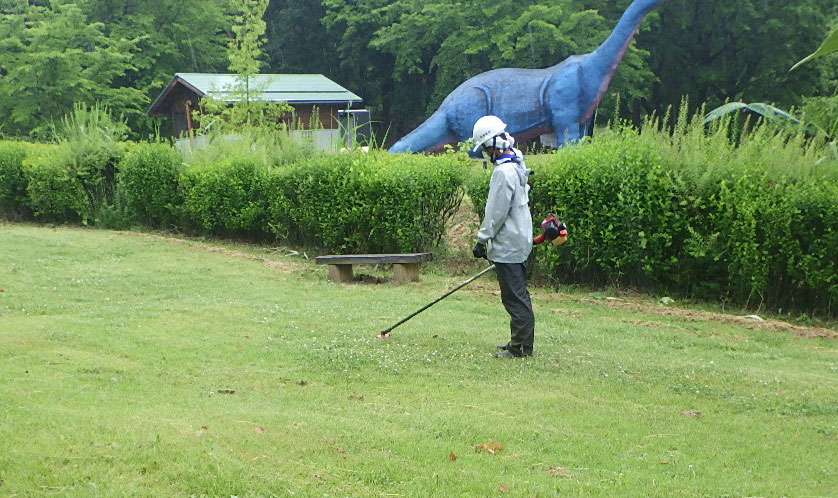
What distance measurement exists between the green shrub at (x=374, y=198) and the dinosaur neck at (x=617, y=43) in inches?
347

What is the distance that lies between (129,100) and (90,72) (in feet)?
6.20

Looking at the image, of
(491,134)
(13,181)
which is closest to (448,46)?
(13,181)

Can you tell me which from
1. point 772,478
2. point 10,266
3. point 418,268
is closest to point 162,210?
point 10,266

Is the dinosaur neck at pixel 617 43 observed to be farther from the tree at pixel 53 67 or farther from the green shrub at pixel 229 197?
the tree at pixel 53 67

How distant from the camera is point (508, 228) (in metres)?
7.67

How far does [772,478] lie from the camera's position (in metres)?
4.79

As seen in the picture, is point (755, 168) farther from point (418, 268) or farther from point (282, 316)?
point (282, 316)

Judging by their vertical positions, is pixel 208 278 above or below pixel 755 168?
below

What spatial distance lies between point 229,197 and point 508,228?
8986 mm

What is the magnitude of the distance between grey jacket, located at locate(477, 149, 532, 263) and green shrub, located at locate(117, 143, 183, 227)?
412 inches

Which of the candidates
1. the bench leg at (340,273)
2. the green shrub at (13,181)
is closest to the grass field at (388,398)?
the bench leg at (340,273)

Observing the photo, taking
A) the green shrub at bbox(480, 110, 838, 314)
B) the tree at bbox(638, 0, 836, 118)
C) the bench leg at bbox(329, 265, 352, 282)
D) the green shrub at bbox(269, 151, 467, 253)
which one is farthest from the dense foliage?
the green shrub at bbox(480, 110, 838, 314)

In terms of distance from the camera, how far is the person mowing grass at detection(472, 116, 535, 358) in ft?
25.0

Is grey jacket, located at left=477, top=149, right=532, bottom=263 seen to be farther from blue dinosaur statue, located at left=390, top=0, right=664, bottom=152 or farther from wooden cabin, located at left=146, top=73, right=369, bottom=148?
wooden cabin, located at left=146, top=73, right=369, bottom=148
